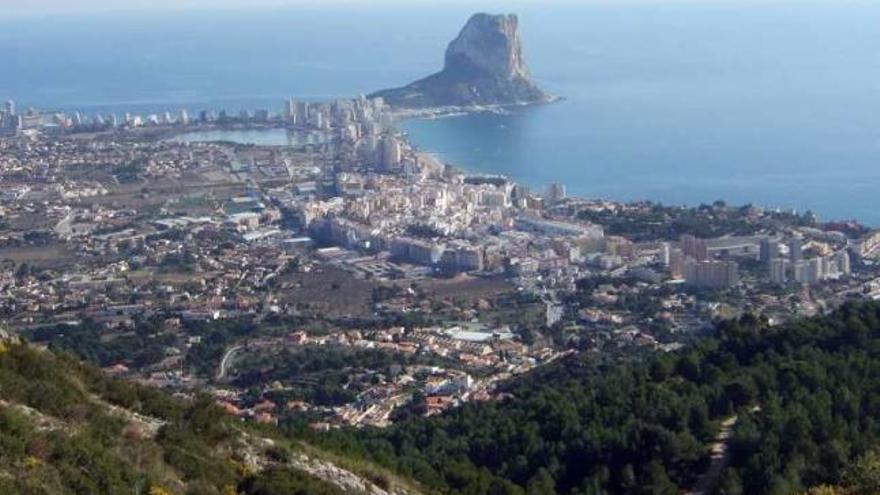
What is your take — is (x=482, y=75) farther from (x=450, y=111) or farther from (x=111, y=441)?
(x=111, y=441)

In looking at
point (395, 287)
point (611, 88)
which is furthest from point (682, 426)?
point (611, 88)

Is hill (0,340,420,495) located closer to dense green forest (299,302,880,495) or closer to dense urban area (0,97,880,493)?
dense green forest (299,302,880,495)

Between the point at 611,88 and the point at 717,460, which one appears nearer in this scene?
the point at 717,460

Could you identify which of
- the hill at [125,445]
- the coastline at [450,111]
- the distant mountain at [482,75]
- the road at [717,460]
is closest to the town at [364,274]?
the road at [717,460]

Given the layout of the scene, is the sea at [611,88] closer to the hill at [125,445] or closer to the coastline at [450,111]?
the coastline at [450,111]

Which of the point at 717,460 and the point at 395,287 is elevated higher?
the point at 717,460

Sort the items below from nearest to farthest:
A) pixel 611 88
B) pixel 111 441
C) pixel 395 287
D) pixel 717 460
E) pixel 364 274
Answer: pixel 111 441 → pixel 717 460 → pixel 395 287 → pixel 364 274 → pixel 611 88
